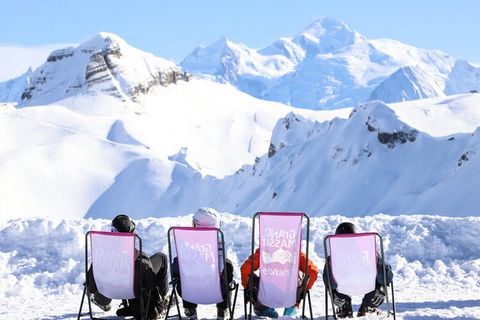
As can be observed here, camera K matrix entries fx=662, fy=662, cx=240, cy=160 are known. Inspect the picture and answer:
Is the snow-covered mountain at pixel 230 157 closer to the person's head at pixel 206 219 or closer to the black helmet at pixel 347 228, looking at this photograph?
the black helmet at pixel 347 228

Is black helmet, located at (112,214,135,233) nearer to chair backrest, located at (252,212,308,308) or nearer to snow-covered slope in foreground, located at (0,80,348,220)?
chair backrest, located at (252,212,308,308)

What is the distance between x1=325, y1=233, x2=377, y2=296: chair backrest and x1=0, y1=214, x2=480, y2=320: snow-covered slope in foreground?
9.14 ft

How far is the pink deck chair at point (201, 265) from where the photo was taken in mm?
7875

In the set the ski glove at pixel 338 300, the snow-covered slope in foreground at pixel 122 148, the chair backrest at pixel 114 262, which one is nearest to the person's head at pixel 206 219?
the chair backrest at pixel 114 262

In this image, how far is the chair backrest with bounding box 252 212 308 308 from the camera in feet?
25.5

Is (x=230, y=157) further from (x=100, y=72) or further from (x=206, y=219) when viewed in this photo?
(x=206, y=219)

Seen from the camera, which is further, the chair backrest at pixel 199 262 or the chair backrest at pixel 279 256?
the chair backrest at pixel 199 262

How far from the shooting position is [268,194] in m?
44.0

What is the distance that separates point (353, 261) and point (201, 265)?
1.81 metres

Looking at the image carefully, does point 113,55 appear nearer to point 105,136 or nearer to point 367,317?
point 105,136

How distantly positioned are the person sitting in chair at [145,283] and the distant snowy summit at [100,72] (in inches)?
4147

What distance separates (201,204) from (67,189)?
15.1 metres

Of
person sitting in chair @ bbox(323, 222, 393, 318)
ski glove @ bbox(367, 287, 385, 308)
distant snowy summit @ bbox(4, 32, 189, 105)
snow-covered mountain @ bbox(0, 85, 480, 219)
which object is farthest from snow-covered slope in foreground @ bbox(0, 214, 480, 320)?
distant snowy summit @ bbox(4, 32, 189, 105)

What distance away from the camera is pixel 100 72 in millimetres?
116812
